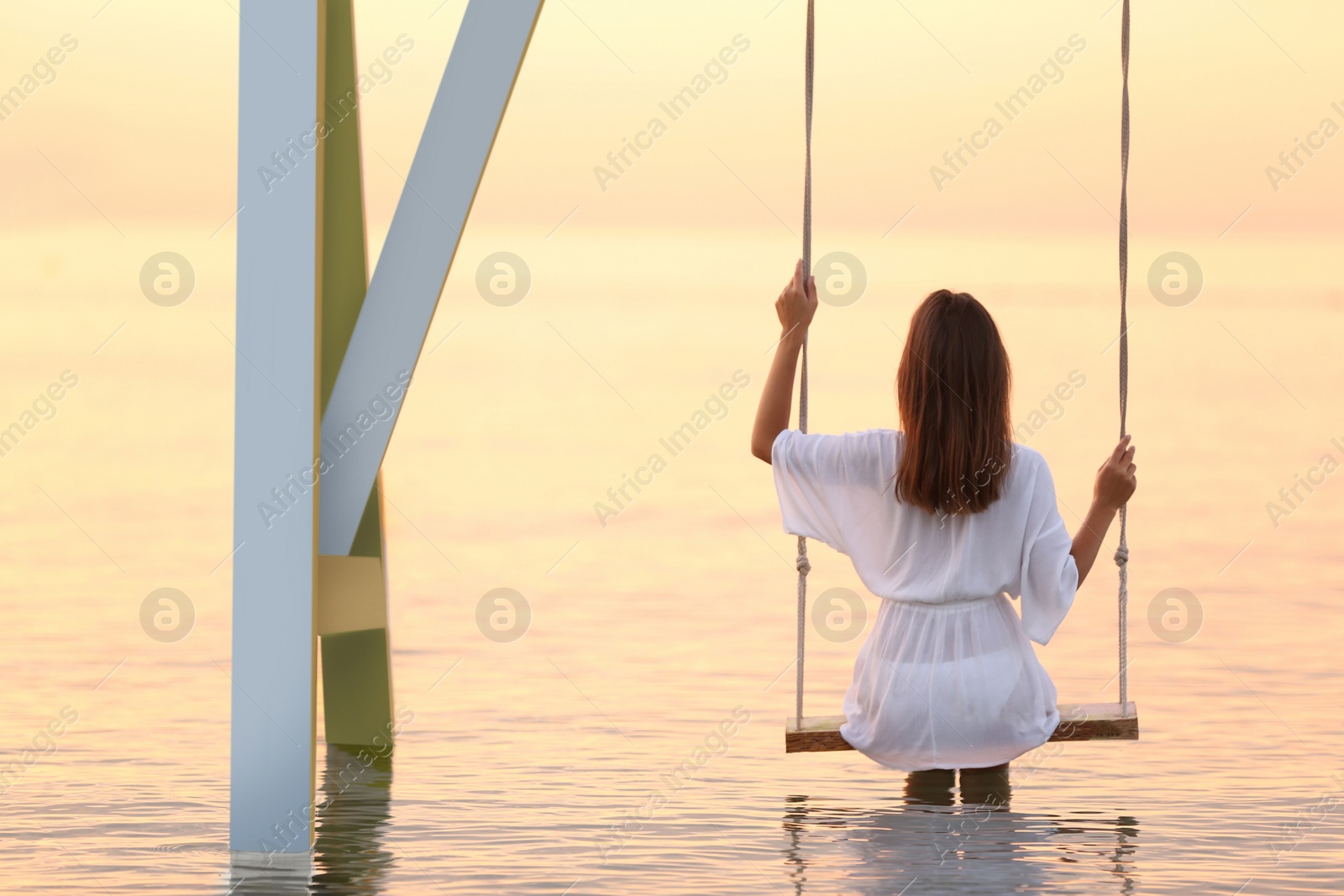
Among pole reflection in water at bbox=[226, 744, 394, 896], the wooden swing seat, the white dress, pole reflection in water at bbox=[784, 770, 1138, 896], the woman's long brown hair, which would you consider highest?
the woman's long brown hair

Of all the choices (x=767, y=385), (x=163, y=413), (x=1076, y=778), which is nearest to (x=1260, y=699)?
(x=1076, y=778)

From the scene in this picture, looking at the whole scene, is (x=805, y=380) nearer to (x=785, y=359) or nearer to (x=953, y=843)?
(x=785, y=359)

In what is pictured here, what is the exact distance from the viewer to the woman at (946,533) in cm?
394

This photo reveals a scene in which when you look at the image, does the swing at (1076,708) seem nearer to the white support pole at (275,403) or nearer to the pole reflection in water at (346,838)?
the pole reflection in water at (346,838)

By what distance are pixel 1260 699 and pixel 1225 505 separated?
556 centimetres

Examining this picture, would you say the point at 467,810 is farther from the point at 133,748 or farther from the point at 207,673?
the point at 207,673

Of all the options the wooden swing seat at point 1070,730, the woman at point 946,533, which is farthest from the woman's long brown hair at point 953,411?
the wooden swing seat at point 1070,730

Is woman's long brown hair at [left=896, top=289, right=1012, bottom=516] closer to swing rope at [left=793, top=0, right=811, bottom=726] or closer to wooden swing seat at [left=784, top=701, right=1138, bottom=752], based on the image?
swing rope at [left=793, top=0, right=811, bottom=726]

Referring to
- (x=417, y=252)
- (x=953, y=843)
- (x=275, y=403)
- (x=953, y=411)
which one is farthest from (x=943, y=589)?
(x=275, y=403)

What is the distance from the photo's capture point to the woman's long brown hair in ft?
12.8

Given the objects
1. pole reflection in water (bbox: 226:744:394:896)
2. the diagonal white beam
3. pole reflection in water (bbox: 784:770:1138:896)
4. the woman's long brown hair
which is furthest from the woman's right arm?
pole reflection in water (bbox: 226:744:394:896)

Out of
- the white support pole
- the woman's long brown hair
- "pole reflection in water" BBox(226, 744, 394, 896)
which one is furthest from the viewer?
the woman's long brown hair

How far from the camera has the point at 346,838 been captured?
3.91 metres

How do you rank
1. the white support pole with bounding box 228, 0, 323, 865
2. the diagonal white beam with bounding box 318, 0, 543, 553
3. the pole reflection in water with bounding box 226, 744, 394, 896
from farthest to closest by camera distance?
the diagonal white beam with bounding box 318, 0, 543, 553, the white support pole with bounding box 228, 0, 323, 865, the pole reflection in water with bounding box 226, 744, 394, 896
